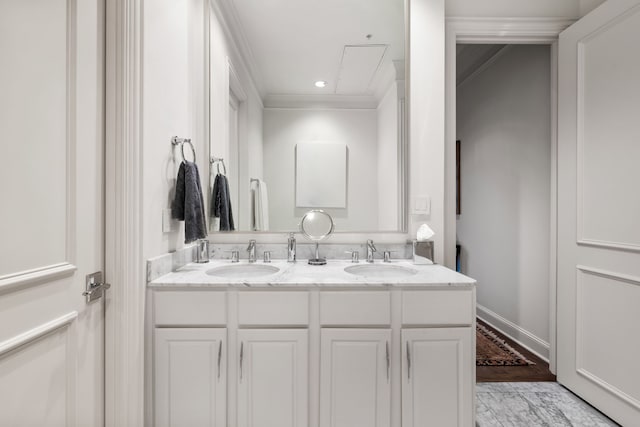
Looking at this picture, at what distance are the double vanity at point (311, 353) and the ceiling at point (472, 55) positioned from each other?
2.46 m

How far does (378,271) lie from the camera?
1.70 metres

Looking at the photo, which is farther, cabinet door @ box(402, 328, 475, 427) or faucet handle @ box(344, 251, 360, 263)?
faucet handle @ box(344, 251, 360, 263)

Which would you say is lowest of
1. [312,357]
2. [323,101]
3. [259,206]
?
[312,357]

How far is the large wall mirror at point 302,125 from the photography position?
1.87 m

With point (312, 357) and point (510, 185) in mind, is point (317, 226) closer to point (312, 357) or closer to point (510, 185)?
point (312, 357)

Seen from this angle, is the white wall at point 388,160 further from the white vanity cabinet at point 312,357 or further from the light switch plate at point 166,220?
the light switch plate at point 166,220

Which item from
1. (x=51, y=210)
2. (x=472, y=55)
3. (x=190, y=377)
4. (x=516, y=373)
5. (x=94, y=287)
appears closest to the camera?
(x=51, y=210)

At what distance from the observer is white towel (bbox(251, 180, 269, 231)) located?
→ 1.89 m

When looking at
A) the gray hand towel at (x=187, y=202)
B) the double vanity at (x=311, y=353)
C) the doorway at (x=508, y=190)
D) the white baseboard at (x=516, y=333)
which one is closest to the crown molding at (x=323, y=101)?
the gray hand towel at (x=187, y=202)

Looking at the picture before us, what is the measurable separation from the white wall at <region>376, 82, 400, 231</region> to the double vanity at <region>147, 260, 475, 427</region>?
1.98ft

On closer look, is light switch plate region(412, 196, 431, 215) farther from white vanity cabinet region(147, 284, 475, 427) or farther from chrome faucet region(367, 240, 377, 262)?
white vanity cabinet region(147, 284, 475, 427)

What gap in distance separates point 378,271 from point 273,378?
0.75 metres

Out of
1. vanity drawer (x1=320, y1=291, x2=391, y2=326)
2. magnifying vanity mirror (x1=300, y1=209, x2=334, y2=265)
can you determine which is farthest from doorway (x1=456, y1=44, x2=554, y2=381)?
magnifying vanity mirror (x1=300, y1=209, x2=334, y2=265)

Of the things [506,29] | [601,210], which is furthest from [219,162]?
[601,210]
